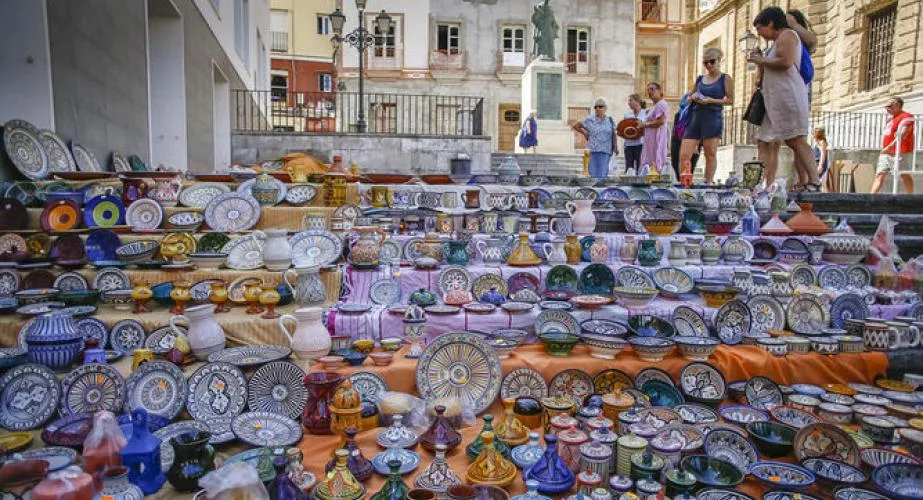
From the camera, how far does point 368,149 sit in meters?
11.8

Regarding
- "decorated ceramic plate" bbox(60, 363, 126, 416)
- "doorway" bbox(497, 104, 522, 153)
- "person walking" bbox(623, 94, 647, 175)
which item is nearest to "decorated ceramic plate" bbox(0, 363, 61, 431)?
"decorated ceramic plate" bbox(60, 363, 126, 416)

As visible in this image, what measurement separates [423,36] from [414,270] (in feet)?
60.6

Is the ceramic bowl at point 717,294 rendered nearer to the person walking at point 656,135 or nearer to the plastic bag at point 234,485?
the plastic bag at point 234,485

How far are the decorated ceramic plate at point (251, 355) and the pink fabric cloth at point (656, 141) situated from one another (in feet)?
19.1

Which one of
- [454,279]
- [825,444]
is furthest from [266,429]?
[825,444]

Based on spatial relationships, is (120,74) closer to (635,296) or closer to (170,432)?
(170,432)

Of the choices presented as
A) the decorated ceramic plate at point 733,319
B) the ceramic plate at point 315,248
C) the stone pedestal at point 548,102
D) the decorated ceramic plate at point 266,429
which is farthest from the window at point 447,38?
the decorated ceramic plate at point 266,429

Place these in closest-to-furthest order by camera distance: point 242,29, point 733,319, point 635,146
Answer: point 733,319 → point 635,146 → point 242,29

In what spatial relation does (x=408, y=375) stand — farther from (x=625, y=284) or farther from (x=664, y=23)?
(x=664, y=23)

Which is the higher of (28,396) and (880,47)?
(880,47)

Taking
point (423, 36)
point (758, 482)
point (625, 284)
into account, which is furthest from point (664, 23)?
point (758, 482)

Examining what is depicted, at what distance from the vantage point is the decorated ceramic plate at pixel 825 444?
2428 mm

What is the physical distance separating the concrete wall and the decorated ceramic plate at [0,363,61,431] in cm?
919

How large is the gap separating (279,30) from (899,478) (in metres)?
30.3
